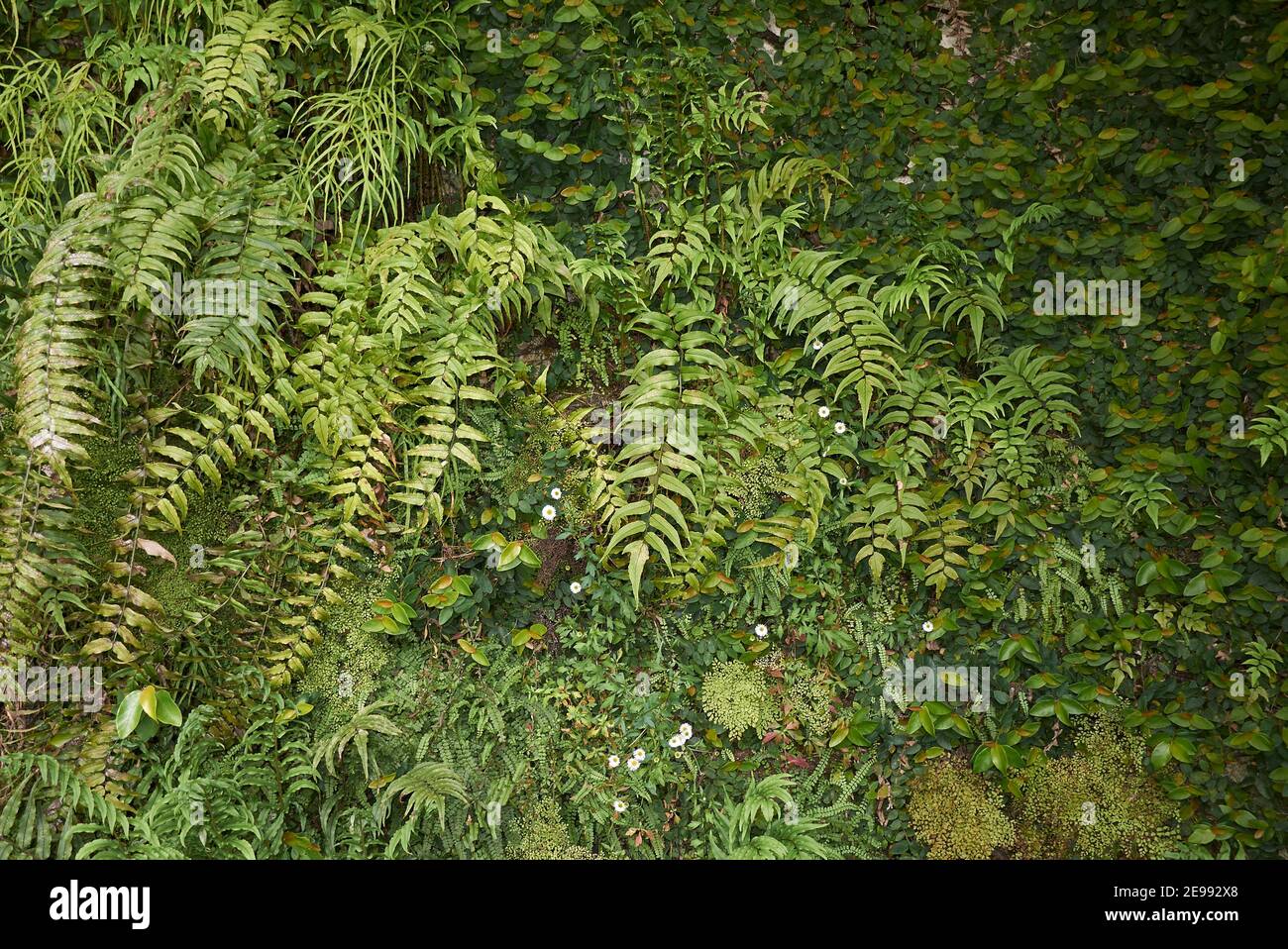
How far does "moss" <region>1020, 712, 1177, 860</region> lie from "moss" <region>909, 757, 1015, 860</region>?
13 centimetres

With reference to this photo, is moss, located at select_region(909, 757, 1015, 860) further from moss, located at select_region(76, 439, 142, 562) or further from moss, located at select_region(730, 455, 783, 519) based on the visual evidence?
moss, located at select_region(76, 439, 142, 562)

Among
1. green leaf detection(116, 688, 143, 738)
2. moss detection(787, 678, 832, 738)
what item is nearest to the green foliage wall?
moss detection(787, 678, 832, 738)

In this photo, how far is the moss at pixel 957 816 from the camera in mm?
3062

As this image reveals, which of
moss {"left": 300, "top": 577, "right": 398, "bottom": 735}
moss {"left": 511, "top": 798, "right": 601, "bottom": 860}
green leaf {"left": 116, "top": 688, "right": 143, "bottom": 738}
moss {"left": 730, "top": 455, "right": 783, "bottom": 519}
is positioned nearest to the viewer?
green leaf {"left": 116, "top": 688, "right": 143, "bottom": 738}

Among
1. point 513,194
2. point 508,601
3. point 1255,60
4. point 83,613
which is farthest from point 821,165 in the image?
point 83,613

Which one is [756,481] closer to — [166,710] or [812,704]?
[812,704]

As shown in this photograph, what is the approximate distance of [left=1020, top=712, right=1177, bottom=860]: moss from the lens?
3070mm

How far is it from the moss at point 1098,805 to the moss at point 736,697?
40.0 inches

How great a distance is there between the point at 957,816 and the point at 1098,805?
531 millimetres

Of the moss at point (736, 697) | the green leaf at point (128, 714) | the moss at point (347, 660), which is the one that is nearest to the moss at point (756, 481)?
the moss at point (736, 697)

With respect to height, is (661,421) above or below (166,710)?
above

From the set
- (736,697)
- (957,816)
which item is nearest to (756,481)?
(736,697)

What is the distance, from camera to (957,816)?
A: 308 cm

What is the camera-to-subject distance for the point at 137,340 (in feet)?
9.98
